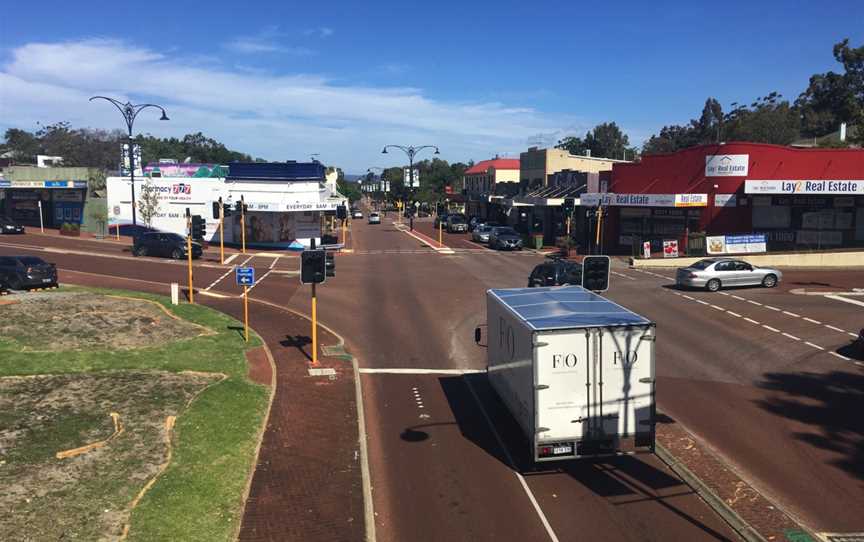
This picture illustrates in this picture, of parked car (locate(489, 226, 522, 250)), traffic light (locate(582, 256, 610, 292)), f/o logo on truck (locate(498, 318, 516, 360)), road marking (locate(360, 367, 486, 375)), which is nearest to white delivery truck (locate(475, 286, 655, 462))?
f/o logo on truck (locate(498, 318, 516, 360))

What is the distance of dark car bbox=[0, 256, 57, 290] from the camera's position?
1128 inches

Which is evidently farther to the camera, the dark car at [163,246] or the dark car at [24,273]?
the dark car at [163,246]

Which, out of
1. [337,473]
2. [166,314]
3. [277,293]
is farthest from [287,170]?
[337,473]

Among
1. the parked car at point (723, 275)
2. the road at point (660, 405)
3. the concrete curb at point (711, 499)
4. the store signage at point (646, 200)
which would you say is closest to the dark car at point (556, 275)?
the road at point (660, 405)

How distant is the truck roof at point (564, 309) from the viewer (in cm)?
1204

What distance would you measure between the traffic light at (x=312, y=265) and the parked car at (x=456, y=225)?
189ft

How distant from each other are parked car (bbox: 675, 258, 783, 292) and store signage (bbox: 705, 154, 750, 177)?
1345cm

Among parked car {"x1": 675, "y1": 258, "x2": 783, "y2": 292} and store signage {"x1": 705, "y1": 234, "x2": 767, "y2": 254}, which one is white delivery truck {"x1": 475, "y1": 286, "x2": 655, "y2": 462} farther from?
store signage {"x1": 705, "y1": 234, "x2": 767, "y2": 254}

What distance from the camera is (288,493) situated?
463 inches

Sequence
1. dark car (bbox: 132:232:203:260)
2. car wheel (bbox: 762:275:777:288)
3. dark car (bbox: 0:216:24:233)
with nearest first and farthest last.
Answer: car wheel (bbox: 762:275:777:288)
dark car (bbox: 132:232:203:260)
dark car (bbox: 0:216:24:233)

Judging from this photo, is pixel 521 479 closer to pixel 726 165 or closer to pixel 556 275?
pixel 556 275

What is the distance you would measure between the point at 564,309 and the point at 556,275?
15.9m

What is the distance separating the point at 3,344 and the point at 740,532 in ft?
63.4

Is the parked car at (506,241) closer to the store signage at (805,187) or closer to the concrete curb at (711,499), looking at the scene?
the store signage at (805,187)
